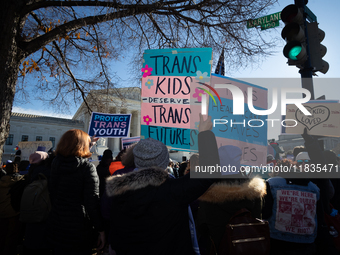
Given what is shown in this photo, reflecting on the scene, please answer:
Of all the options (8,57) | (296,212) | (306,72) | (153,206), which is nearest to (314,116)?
(306,72)

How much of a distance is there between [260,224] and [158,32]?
439 cm

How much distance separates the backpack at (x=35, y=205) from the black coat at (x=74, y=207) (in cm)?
43

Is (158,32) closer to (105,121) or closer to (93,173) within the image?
(105,121)

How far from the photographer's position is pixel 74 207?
1.97 meters

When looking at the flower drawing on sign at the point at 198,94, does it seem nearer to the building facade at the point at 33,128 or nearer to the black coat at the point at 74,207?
the black coat at the point at 74,207

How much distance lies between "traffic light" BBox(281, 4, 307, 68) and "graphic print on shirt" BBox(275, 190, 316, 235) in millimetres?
1865

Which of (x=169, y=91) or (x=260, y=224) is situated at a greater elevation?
(x=169, y=91)

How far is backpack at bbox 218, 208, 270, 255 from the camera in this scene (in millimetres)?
1585

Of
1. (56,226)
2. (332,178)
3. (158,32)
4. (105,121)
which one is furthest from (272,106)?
(105,121)

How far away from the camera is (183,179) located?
1.44m

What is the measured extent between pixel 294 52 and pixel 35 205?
3.71 m

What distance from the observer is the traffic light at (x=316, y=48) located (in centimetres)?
307

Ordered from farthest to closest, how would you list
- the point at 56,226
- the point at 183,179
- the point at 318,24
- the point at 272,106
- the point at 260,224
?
the point at 318,24 < the point at 272,106 < the point at 56,226 < the point at 260,224 < the point at 183,179

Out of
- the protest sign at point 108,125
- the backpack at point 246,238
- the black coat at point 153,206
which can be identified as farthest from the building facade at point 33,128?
the backpack at point 246,238
